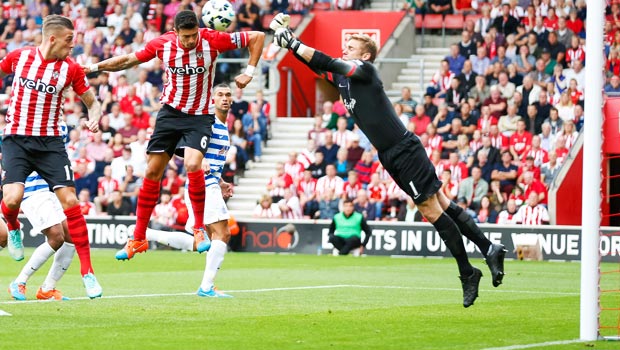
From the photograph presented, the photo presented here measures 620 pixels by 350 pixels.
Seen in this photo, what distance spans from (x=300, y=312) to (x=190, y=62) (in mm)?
2951

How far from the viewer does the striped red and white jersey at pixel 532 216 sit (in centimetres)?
2450

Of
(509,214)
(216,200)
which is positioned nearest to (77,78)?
(216,200)

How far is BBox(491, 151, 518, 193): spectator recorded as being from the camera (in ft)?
83.6

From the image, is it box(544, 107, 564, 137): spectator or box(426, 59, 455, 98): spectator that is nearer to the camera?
box(544, 107, 564, 137): spectator

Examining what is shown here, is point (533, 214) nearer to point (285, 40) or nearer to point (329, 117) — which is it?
point (329, 117)

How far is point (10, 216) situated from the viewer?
1219cm

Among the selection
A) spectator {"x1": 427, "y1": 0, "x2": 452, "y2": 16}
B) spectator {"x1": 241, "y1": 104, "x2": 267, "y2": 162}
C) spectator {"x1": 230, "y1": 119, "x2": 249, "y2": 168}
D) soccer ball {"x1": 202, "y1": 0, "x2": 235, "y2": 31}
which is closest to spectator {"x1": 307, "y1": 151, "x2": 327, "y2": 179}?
spectator {"x1": 230, "y1": 119, "x2": 249, "y2": 168}

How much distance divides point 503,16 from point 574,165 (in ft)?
17.0

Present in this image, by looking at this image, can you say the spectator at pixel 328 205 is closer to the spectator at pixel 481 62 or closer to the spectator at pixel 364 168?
the spectator at pixel 364 168

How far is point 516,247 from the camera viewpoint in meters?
24.0

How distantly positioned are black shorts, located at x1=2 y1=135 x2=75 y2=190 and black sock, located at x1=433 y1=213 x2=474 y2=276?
3.52 m

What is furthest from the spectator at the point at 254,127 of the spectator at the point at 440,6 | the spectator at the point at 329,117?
the spectator at the point at 440,6

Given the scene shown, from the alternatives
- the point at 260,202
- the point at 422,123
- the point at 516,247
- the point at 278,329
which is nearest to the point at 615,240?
Answer: the point at 516,247

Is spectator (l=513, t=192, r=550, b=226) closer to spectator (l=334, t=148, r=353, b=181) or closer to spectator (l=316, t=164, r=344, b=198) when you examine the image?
spectator (l=316, t=164, r=344, b=198)
